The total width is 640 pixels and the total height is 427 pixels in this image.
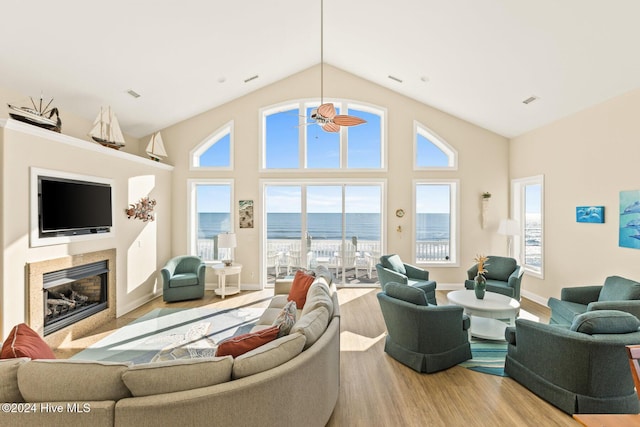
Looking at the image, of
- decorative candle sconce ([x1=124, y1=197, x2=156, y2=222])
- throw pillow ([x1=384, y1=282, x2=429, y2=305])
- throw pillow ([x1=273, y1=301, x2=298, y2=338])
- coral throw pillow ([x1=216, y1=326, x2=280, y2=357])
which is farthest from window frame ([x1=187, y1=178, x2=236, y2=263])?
coral throw pillow ([x1=216, y1=326, x2=280, y2=357])

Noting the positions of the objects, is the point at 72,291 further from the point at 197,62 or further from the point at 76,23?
the point at 197,62

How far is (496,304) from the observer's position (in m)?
3.59

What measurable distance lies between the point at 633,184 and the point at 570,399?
3.01 m

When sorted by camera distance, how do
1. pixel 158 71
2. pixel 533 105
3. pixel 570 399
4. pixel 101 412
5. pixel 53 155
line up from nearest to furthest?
1. pixel 101 412
2. pixel 570 399
3. pixel 53 155
4. pixel 158 71
5. pixel 533 105

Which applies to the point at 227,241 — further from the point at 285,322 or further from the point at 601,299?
the point at 601,299

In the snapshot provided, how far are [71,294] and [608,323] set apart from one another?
6.11 metres

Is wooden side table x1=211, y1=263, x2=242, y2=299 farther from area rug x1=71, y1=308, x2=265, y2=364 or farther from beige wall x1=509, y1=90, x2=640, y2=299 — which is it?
beige wall x1=509, y1=90, x2=640, y2=299


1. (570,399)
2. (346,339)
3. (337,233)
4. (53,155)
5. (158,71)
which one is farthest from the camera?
(337,233)

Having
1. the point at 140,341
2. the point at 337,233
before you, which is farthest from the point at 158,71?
the point at 337,233

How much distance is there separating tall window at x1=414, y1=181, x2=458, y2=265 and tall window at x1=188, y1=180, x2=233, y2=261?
168 inches

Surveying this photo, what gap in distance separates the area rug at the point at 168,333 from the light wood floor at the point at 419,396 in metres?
0.39

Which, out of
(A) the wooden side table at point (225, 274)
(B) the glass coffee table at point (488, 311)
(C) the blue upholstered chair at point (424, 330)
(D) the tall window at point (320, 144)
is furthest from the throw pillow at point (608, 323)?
(A) the wooden side table at point (225, 274)

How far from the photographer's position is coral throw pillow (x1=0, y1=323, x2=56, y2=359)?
1.64 meters

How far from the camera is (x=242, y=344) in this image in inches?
73.9
